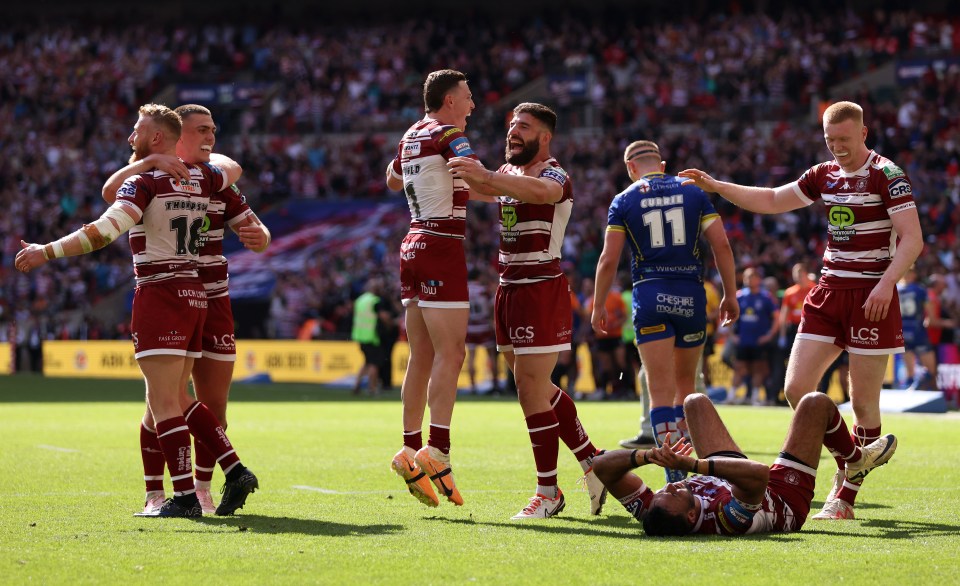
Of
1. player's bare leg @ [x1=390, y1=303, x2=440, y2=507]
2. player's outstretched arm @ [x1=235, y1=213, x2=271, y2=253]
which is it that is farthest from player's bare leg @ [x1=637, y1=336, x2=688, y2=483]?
player's outstretched arm @ [x1=235, y1=213, x2=271, y2=253]

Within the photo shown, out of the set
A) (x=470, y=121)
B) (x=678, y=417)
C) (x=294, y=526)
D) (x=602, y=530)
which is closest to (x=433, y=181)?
(x=294, y=526)

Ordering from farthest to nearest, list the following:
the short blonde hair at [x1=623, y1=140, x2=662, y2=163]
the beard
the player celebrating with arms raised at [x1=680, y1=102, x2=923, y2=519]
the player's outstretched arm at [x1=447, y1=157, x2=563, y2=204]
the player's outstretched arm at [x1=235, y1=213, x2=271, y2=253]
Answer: the short blonde hair at [x1=623, y1=140, x2=662, y2=163] → the player's outstretched arm at [x1=235, y1=213, x2=271, y2=253] → the beard → the player celebrating with arms raised at [x1=680, y1=102, x2=923, y2=519] → the player's outstretched arm at [x1=447, y1=157, x2=563, y2=204]

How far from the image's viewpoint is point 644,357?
351 inches

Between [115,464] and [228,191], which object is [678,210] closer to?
[228,191]

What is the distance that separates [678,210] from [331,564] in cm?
398

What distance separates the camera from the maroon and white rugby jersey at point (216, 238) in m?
8.30

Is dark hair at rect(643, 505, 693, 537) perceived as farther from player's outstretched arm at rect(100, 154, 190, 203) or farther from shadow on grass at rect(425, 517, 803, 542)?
player's outstretched arm at rect(100, 154, 190, 203)

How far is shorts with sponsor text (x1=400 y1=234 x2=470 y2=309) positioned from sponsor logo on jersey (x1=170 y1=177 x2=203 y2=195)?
127 centimetres

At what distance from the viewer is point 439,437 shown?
25.9 ft

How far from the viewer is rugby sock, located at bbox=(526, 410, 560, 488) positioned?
793cm

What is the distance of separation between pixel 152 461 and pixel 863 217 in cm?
452

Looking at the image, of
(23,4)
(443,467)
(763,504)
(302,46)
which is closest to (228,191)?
(443,467)

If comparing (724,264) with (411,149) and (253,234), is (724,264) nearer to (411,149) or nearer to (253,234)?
Result: (411,149)

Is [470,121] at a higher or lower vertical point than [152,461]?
higher
